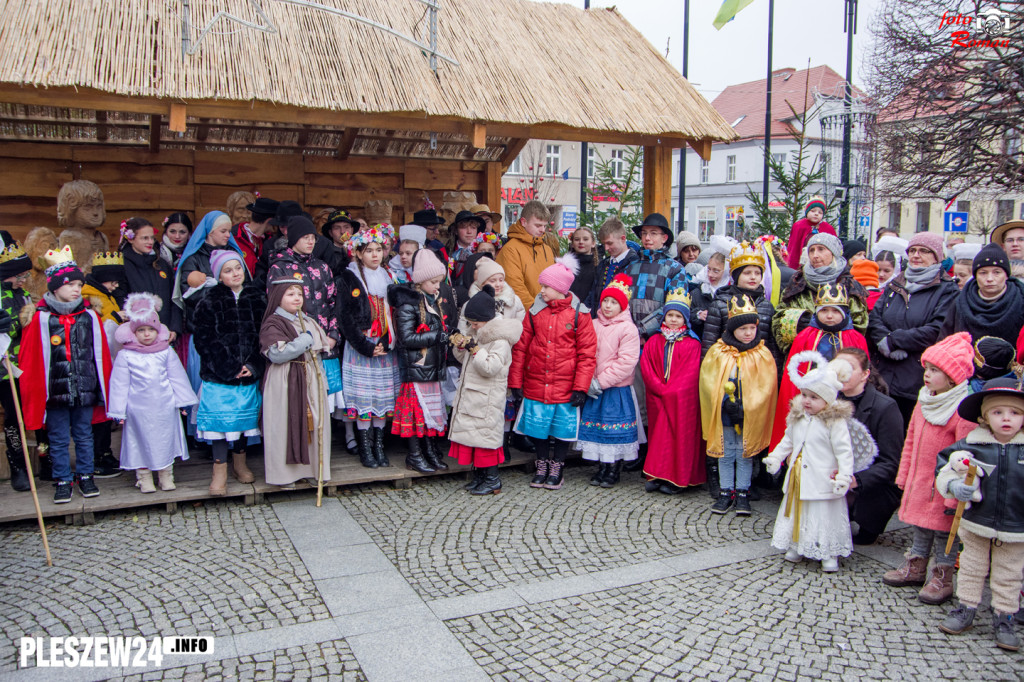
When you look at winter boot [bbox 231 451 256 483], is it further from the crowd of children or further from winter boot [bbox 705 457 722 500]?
winter boot [bbox 705 457 722 500]

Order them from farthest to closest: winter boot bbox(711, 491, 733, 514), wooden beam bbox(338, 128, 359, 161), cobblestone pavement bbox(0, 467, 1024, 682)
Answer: wooden beam bbox(338, 128, 359, 161)
winter boot bbox(711, 491, 733, 514)
cobblestone pavement bbox(0, 467, 1024, 682)

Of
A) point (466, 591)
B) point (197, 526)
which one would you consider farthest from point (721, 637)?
point (197, 526)

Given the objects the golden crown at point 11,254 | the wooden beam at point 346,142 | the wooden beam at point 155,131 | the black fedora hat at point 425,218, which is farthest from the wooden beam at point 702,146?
the golden crown at point 11,254

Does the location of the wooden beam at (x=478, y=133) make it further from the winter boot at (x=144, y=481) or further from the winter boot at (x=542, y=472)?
the winter boot at (x=144, y=481)

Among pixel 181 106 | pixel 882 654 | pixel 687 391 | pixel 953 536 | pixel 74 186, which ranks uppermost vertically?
pixel 181 106

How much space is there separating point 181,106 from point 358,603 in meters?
4.07

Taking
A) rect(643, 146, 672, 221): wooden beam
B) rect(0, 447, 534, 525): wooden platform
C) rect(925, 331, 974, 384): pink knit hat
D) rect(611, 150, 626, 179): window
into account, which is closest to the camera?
rect(925, 331, 974, 384): pink knit hat

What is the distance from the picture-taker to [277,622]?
3959mm

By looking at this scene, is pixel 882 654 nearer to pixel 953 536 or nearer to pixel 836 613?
pixel 836 613

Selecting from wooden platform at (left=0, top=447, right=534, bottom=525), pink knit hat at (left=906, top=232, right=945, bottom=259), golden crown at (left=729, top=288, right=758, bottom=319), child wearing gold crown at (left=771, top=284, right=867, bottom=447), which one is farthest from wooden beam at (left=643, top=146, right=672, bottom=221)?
wooden platform at (left=0, top=447, right=534, bottom=525)

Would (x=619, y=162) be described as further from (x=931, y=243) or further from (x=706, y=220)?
(x=931, y=243)

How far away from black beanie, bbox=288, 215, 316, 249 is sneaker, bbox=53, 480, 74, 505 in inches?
94.7

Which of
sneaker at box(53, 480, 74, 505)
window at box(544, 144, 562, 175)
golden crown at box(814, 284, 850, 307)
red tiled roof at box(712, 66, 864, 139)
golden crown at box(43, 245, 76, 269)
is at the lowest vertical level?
sneaker at box(53, 480, 74, 505)

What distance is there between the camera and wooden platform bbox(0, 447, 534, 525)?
17.5 feet
